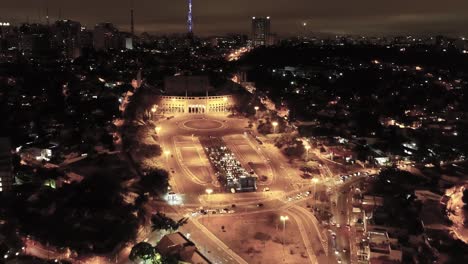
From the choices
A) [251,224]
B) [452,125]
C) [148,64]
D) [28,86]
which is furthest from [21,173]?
[148,64]

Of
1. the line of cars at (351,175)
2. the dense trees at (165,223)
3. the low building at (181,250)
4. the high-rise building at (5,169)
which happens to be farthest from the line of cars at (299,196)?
the high-rise building at (5,169)

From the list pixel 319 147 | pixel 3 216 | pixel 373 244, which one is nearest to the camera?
pixel 373 244

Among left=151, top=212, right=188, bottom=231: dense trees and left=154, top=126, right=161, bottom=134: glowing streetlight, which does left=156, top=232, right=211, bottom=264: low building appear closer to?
left=151, top=212, right=188, bottom=231: dense trees

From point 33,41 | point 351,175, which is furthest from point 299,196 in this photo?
point 33,41

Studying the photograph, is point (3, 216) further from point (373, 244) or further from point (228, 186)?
point (373, 244)

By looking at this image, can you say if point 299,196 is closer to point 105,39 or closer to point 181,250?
point 181,250

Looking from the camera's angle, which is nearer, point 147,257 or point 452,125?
point 147,257

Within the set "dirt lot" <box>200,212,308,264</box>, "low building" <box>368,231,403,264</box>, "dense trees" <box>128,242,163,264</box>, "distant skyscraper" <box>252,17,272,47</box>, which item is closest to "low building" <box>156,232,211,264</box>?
"dense trees" <box>128,242,163,264</box>

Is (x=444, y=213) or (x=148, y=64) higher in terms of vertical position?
(x=148, y=64)
